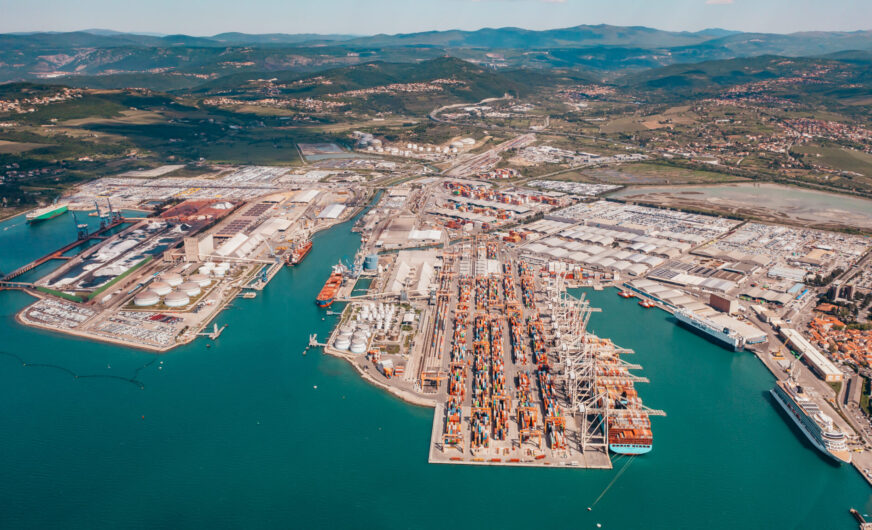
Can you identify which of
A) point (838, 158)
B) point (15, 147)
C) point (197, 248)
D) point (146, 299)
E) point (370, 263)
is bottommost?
point (146, 299)

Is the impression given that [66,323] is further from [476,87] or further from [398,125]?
[476,87]

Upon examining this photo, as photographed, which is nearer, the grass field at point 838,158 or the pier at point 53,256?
the pier at point 53,256

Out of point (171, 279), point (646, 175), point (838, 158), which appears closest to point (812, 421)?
point (171, 279)

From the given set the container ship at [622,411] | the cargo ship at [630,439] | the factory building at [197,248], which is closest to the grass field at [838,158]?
the container ship at [622,411]

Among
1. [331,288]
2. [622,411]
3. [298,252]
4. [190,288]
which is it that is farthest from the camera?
[298,252]

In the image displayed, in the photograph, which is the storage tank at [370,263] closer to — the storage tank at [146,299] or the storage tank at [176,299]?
the storage tank at [176,299]

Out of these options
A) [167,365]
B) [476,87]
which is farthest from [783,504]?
[476,87]

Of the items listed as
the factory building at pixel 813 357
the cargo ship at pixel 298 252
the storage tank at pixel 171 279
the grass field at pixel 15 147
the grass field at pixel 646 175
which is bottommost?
the cargo ship at pixel 298 252

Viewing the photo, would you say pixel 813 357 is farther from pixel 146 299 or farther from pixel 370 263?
pixel 146 299

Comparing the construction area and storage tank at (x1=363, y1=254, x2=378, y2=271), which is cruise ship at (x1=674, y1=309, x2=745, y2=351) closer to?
the construction area
